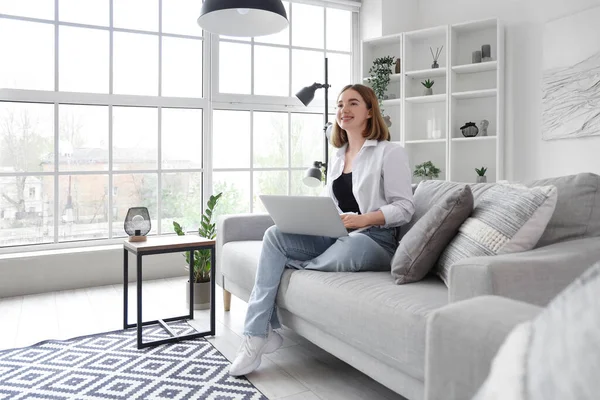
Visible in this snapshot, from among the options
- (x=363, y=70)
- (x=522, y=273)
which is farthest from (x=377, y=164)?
(x=363, y=70)

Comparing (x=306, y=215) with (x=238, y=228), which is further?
(x=238, y=228)

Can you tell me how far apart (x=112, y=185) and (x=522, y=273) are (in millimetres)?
3558

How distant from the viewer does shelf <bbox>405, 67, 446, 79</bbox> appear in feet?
15.6

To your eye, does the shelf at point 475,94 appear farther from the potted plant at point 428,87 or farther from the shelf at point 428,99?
the potted plant at point 428,87

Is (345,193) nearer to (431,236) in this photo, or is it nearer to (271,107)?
(431,236)

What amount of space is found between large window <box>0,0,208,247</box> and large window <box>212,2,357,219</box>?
24cm

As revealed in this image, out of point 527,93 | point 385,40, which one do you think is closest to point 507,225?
point 527,93

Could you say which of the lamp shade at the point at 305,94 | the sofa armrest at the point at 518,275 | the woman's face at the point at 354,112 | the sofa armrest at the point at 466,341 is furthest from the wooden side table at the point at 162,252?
the sofa armrest at the point at 466,341

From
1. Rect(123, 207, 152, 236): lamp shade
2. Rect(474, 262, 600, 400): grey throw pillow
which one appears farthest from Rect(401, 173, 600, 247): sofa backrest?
Rect(123, 207, 152, 236): lamp shade

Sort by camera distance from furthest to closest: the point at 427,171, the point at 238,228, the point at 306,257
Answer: the point at 427,171, the point at 238,228, the point at 306,257

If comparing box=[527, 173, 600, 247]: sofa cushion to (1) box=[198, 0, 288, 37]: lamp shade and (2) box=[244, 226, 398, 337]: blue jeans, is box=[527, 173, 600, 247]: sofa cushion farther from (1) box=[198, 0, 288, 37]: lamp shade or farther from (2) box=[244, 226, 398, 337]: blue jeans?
(1) box=[198, 0, 288, 37]: lamp shade

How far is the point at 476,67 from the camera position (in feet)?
15.1

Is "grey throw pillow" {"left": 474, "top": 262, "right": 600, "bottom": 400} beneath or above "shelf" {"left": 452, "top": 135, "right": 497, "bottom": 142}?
beneath

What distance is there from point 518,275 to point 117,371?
1.72 meters
